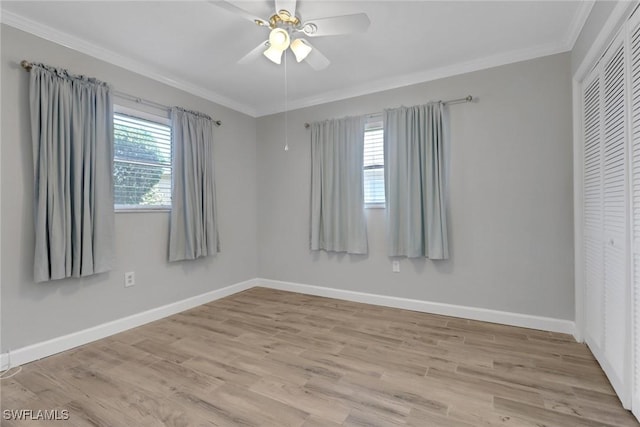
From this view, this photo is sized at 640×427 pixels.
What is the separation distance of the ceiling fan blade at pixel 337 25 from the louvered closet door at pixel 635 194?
1389 millimetres

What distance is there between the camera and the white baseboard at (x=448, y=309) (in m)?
2.66

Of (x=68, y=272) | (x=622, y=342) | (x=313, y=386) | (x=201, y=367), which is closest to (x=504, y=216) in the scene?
(x=622, y=342)

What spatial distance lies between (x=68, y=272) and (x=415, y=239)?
10.2 ft

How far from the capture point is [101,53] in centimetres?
262

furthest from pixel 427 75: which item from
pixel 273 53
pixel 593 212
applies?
pixel 593 212

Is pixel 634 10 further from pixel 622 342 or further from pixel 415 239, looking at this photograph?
pixel 415 239

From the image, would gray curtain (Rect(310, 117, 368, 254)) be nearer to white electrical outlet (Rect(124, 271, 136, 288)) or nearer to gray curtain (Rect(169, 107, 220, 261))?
gray curtain (Rect(169, 107, 220, 261))

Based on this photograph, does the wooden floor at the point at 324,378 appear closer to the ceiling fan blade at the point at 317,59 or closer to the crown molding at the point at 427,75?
the ceiling fan blade at the point at 317,59

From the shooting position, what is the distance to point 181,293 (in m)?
3.37

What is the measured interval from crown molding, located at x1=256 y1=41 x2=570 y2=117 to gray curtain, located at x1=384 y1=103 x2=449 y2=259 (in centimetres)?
32

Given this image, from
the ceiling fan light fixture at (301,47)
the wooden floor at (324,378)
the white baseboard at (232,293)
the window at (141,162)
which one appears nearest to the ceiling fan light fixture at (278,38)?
the ceiling fan light fixture at (301,47)

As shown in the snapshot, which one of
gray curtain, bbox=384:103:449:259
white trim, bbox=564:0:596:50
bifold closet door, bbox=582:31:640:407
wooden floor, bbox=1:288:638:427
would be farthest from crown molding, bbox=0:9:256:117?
bifold closet door, bbox=582:31:640:407

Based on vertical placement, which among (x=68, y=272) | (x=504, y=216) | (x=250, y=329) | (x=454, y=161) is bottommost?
(x=250, y=329)

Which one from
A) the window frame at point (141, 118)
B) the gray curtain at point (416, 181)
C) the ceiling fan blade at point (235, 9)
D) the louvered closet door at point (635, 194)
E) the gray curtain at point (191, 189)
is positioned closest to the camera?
the louvered closet door at point (635, 194)
